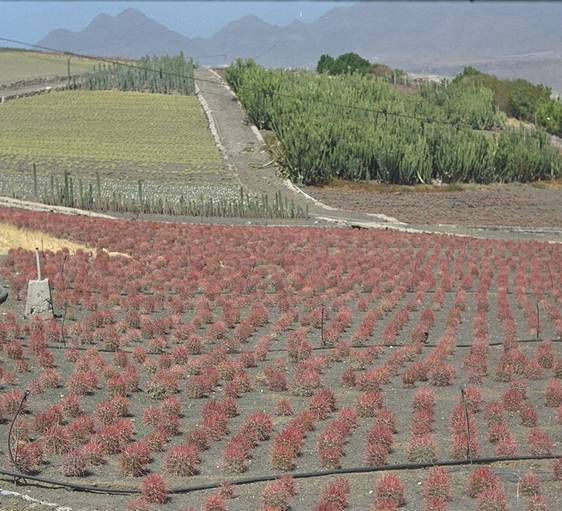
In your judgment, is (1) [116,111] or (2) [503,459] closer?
(2) [503,459]

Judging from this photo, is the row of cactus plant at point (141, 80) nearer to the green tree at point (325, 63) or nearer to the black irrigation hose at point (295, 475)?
the green tree at point (325, 63)

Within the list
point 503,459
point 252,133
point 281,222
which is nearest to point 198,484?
point 503,459

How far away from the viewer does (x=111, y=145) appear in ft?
239

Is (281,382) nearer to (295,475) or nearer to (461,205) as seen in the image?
(295,475)

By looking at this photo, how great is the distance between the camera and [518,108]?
372 feet

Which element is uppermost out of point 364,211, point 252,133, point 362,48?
point 362,48

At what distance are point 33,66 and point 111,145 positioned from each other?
3959 cm

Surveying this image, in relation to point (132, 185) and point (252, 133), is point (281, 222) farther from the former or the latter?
point (252, 133)

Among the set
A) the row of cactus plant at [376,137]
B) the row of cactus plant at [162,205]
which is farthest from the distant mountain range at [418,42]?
the row of cactus plant at [162,205]

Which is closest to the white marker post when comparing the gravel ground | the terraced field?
the terraced field

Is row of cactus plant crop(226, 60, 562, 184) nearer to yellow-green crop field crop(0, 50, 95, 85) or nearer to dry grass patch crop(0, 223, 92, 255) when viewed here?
yellow-green crop field crop(0, 50, 95, 85)

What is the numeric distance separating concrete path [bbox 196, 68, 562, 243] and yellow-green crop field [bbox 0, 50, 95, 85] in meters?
14.1

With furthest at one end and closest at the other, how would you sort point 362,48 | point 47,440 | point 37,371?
1. point 362,48
2. point 37,371
3. point 47,440

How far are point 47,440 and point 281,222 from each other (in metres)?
35.7
